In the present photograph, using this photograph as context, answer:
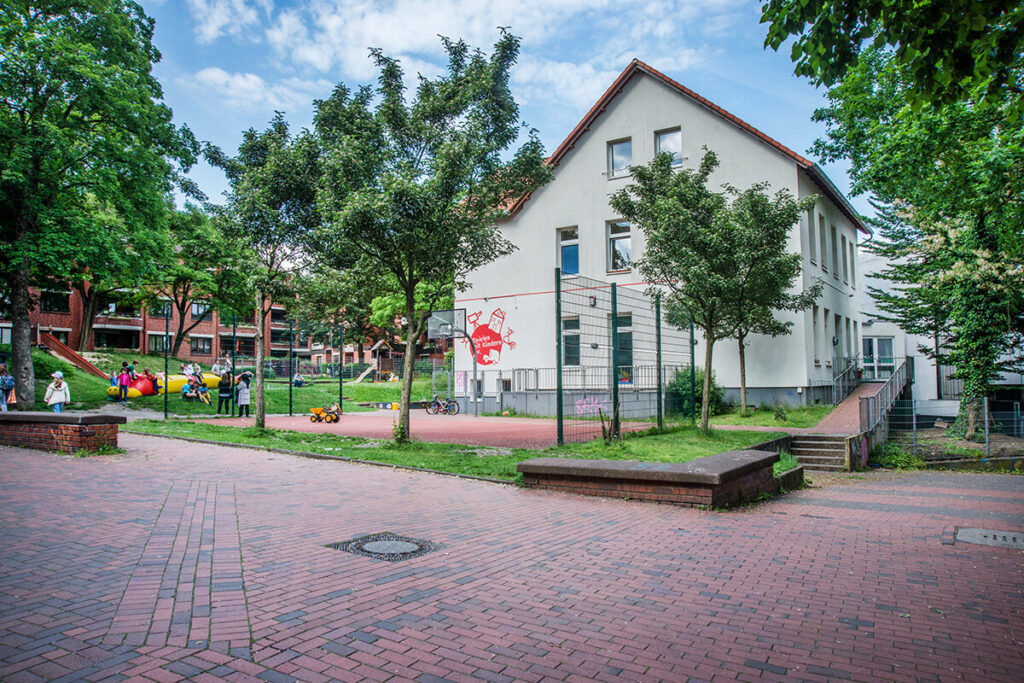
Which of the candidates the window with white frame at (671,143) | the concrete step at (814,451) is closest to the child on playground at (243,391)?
the window with white frame at (671,143)

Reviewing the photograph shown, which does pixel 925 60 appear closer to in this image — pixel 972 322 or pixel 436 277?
pixel 436 277

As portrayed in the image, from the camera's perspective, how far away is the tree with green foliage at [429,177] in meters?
11.7

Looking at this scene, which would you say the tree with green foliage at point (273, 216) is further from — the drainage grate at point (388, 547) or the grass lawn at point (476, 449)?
the drainage grate at point (388, 547)

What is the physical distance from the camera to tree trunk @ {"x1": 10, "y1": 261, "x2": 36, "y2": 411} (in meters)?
22.0

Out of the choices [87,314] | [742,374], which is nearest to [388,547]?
[742,374]

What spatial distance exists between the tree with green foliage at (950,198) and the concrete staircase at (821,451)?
5504 millimetres

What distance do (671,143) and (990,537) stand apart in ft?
67.1

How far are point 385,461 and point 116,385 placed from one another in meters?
20.2

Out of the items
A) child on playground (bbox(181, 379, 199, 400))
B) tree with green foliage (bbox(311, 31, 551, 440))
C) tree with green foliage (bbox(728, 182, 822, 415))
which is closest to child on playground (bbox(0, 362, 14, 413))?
child on playground (bbox(181, 379, 199, 400))

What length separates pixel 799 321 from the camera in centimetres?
2195

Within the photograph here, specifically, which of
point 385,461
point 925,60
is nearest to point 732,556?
point 925,60

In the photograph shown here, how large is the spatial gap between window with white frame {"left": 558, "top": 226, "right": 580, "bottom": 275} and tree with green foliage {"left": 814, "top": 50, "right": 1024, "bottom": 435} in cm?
1093

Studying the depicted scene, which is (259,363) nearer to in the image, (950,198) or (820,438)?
(820,438)

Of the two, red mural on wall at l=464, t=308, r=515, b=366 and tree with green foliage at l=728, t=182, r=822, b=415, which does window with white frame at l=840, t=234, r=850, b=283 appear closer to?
red mural on wall at l=464, t=308, r=515, b=366
